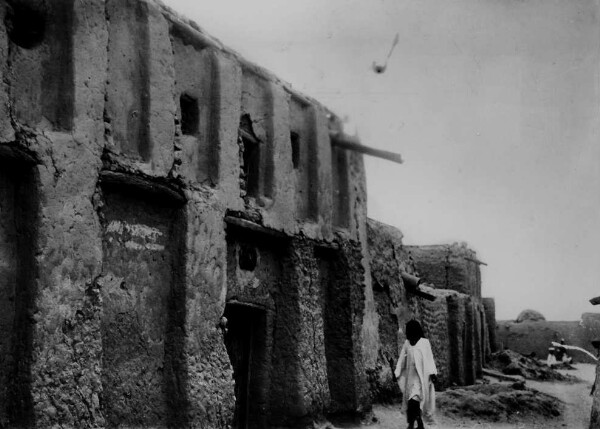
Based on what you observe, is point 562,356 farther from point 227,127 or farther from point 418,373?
point 227,127

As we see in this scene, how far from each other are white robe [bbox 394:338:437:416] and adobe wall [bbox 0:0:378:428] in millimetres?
1312

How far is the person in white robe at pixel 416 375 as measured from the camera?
8828mm

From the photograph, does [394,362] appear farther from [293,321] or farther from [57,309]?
[57,309]

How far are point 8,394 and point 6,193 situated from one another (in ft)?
5.30

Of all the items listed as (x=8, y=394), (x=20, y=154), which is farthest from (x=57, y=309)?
(x=20, y=154)

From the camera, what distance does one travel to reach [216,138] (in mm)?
8461

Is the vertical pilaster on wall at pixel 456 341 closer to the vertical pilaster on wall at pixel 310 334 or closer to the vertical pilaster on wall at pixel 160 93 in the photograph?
the vertical pilaster on wall at pixel 310 334

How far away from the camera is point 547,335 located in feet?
101

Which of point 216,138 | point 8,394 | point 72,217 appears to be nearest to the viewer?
point 8,394

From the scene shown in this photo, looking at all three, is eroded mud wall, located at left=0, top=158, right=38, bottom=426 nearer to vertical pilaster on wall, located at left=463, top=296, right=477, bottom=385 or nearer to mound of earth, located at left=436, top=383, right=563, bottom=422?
mound of earth, located at left=436, top=383, right=563, bottom=422

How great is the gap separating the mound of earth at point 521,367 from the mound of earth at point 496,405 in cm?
827

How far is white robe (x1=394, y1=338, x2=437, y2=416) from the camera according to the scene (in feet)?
29.0

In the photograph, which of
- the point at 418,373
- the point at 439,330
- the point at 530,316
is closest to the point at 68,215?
the point at 418,373

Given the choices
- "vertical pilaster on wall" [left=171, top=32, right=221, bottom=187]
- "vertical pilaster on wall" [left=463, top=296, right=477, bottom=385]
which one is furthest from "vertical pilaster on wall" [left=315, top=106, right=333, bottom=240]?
"vertical pilaster on wall" [left=463, top=296, right=477, bottom=385]
